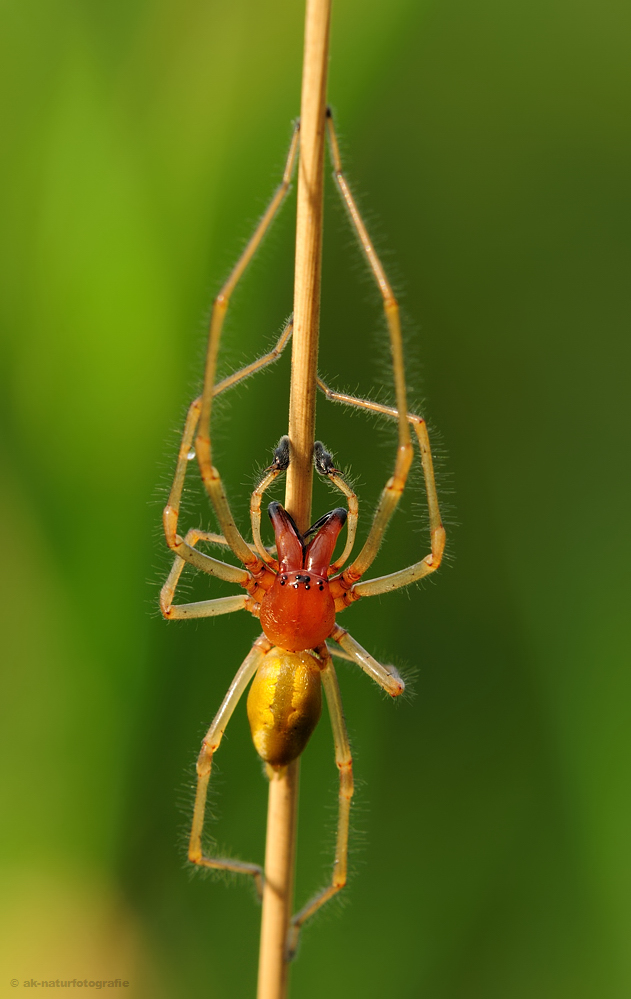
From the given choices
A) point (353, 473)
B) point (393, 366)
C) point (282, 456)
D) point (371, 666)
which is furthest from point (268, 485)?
point (353, 473)

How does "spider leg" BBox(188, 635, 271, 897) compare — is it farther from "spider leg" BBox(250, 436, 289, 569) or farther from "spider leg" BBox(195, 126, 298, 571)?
"spider leg" BBox(195, 126, 298, 571)

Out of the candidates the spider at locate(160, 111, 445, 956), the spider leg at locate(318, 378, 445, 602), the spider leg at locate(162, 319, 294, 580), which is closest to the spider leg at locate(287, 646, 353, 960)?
the spider at locate(160, 111, 445, 956)

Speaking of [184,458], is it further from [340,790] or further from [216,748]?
[340,790]

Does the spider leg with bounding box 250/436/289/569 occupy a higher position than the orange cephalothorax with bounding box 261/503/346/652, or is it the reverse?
the spider leg with bounding box 250/436/289/569

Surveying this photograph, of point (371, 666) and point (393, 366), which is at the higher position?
point (393, 366)

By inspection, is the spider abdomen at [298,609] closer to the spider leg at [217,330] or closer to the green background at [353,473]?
the spider leg at [217,330]

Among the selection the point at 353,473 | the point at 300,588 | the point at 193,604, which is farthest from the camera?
the point at 353,473

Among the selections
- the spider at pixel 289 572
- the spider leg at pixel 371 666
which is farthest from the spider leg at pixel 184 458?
the spider leg at pixel 371 666
